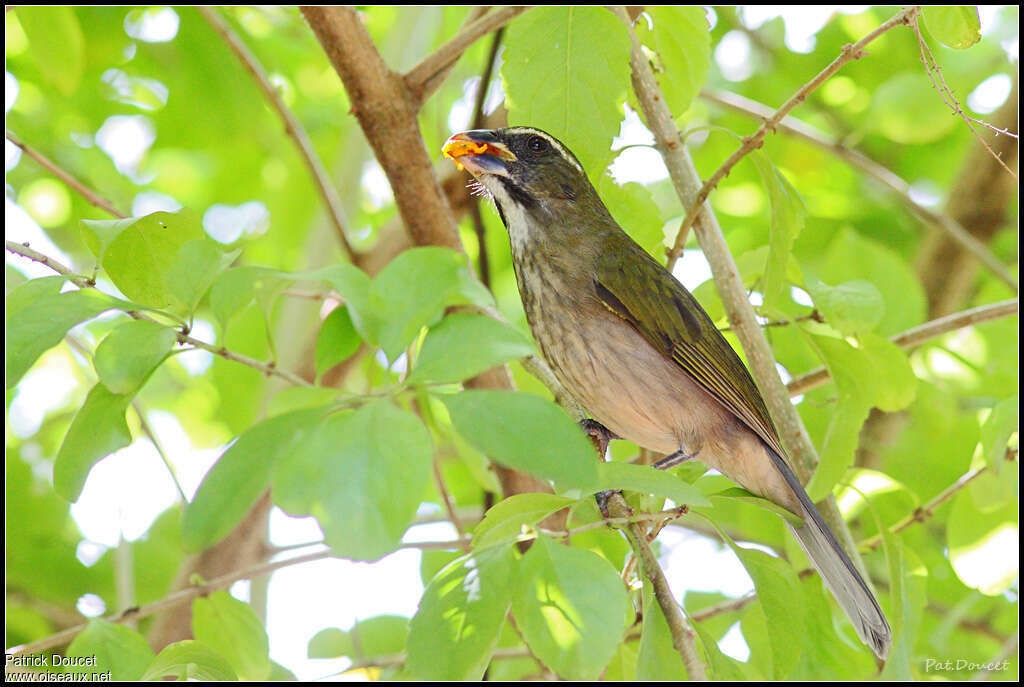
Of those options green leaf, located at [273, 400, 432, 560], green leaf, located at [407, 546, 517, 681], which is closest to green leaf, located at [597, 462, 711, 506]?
green leaf, located at [407, 546, 517, 681]

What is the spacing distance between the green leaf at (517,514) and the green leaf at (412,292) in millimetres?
557

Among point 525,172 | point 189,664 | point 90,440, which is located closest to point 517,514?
point 189,664

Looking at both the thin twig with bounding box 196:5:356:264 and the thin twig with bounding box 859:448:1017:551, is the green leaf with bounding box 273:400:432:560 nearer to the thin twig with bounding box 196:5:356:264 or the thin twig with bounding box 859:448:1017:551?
the thin twig with bounding box 859:448:1017:551

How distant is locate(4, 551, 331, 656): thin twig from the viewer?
280 cm

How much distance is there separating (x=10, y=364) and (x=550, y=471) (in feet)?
3.61

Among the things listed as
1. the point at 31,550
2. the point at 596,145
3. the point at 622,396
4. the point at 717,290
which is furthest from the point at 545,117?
the point at 31,550

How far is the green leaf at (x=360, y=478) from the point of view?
156cm

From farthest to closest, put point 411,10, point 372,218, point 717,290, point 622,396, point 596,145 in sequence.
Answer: point 372,218
point 411,10
point 622,396
point 717,290
point 596,145

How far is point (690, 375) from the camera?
12.2ft

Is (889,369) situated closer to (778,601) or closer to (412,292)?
(778,601)

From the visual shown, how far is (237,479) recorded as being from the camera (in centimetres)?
170

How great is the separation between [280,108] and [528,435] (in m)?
3.20

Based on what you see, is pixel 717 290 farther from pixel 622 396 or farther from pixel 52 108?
pixel 52 108

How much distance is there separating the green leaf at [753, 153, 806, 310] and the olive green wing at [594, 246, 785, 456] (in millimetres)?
610
